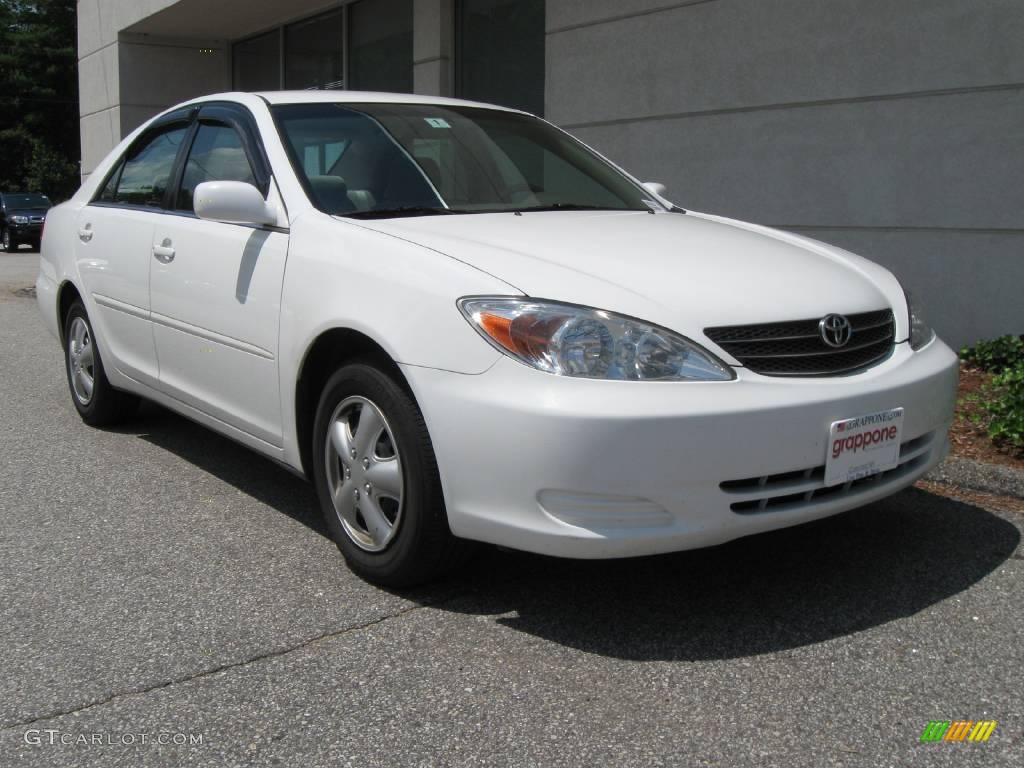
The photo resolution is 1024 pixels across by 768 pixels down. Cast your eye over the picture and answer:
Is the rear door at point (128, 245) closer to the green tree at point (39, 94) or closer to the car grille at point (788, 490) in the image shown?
the car grille at point (788, 490)

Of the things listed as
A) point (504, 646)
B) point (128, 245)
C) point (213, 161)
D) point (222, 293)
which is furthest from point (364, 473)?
point (128, 245)

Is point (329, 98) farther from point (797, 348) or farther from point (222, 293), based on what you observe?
point (797, 348)

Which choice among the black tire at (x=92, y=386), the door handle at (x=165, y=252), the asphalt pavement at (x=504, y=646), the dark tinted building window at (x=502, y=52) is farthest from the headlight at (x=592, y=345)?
the dark tinted building window at (x=502, y=52)

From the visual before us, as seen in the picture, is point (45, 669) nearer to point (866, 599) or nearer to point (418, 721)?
point (418, 721)

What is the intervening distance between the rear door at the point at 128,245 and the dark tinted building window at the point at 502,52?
18.0 ft

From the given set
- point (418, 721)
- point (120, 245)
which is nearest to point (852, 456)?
point (418, 721)

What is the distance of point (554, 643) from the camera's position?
10.1 ft

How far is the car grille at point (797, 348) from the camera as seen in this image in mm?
3041

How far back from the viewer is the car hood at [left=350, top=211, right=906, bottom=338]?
9.98 ft

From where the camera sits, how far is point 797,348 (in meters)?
3.15

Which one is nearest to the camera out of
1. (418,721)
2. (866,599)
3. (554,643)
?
(418,721)

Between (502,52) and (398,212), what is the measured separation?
7390mm

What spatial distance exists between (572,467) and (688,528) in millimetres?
378

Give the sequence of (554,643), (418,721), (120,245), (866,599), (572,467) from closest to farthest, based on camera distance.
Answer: (418,721) < (572,467) < (554,643) < (866,599) < (120,245)
